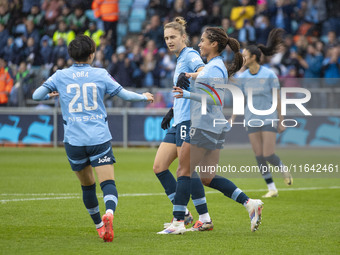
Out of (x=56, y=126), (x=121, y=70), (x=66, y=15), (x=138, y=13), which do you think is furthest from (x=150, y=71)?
(x=66, y=15)

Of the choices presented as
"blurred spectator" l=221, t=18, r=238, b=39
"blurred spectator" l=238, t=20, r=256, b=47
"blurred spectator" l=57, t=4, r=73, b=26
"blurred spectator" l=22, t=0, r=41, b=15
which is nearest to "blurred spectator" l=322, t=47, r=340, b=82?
"blurred spectator" l=238, t=20, r=256, b=47

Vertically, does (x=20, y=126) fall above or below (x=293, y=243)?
below

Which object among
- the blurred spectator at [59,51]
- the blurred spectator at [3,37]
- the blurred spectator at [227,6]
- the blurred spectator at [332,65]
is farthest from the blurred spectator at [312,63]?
the blurred spectator at [3,37]

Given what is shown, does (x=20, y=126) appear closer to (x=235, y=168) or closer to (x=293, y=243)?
(x=235, y=168)

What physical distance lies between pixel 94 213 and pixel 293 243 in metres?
1.94

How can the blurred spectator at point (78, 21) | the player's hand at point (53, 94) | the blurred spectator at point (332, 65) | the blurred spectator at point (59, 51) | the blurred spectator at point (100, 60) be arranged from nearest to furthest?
the player's hand at point (53, 94)
the blurred spectator at point (332, 65)
the blurred spectator at point (100, 60)
the blurred spectator at point (59, 51)
the blurred spectator at point (78, 21)

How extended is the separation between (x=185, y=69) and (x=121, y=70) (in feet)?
46.6

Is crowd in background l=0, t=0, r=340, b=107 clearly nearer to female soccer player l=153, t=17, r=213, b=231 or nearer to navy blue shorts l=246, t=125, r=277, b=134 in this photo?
navy blue shorts l=246, t=125, r=277, b=134

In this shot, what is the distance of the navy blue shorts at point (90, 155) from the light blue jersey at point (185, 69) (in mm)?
1091

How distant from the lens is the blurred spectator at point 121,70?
2137 cm

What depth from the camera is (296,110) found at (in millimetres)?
18281

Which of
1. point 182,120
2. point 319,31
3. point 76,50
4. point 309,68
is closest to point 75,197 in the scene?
point 182,120

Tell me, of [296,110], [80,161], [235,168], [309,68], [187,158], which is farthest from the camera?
[309,68]

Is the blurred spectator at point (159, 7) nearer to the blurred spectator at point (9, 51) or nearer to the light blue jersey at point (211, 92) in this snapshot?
the blurred spectator at point (9, 51)
